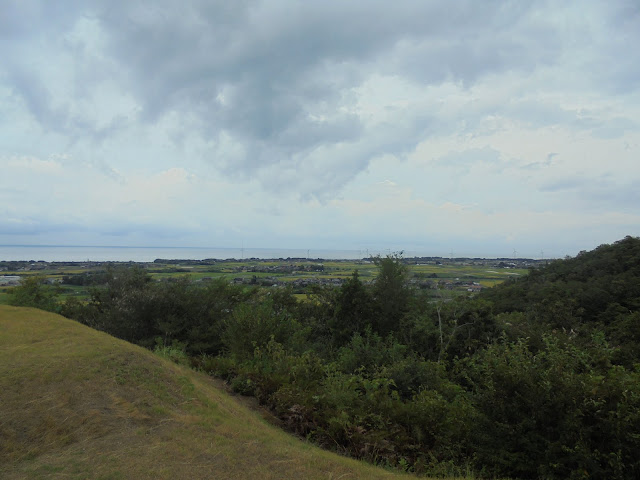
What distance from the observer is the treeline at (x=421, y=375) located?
16.8ft

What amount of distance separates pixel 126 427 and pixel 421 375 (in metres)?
6.84

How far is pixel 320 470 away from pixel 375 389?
3511 millimetres

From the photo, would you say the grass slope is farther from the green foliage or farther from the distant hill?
the green foliage

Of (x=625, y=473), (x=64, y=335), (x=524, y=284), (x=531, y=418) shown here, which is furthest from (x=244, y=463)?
(x=524, y=284)

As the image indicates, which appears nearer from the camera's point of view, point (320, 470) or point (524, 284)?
point (320, 470)

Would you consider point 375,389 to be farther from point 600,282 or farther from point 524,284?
point 524,284

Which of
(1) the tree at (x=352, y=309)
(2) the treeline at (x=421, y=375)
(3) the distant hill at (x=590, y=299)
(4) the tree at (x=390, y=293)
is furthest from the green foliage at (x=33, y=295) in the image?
(3) the distant hill at (x=590, y=299)

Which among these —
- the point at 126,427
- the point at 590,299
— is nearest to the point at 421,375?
the point at 126,427

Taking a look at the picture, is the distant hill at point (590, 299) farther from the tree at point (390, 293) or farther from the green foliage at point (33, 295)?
the green foliage at point (33, 295)

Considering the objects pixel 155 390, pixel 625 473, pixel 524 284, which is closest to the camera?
pixel 625 473

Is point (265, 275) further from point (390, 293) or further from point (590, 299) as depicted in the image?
point (590, 299)

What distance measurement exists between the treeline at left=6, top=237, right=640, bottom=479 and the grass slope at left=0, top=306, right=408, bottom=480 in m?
1.39

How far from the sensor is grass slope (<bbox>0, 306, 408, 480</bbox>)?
4.66 m

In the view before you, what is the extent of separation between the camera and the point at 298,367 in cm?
931
